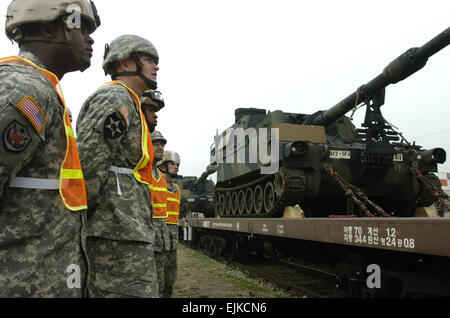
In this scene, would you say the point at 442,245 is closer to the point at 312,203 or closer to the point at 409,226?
the point at 409,226

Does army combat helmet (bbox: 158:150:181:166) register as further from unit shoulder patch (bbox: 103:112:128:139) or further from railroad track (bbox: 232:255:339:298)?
unit shoulder patch (bbox: 103:112:128:139)

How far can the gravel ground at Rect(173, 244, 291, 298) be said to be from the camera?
714 centimetres

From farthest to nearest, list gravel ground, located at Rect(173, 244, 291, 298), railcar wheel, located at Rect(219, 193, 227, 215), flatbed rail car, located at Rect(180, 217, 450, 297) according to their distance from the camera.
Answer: railcar wheel, located at Rect(219, 193, 227, 215)
gravel ground, located at Rect(173, 244, 291, 298)
flatbed rail car, located at Rect(180, 217, 450, 297)

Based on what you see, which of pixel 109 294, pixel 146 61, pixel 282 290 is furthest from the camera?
pixel 282 290

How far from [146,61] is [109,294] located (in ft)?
5.34

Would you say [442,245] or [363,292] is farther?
[363,292]

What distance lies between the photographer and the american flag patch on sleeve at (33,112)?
1.53 meters

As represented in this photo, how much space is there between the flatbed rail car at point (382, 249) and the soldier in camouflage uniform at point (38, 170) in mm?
2713

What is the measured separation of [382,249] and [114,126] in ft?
11.3

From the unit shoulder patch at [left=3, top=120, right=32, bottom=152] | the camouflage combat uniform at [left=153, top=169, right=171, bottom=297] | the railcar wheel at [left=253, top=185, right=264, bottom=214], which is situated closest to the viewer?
the unit shoulder patch at [left=3, top=120, right=32, bottom=152]

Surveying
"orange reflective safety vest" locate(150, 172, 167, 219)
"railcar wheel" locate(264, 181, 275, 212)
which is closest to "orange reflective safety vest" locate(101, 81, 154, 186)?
"orange reflective safety vest" locate(150, 172, 167, 219)

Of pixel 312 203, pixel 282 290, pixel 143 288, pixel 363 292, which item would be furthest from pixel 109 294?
pixel 312 203

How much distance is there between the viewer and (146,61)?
315 centimetres

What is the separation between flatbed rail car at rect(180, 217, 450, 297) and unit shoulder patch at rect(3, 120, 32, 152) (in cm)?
294
